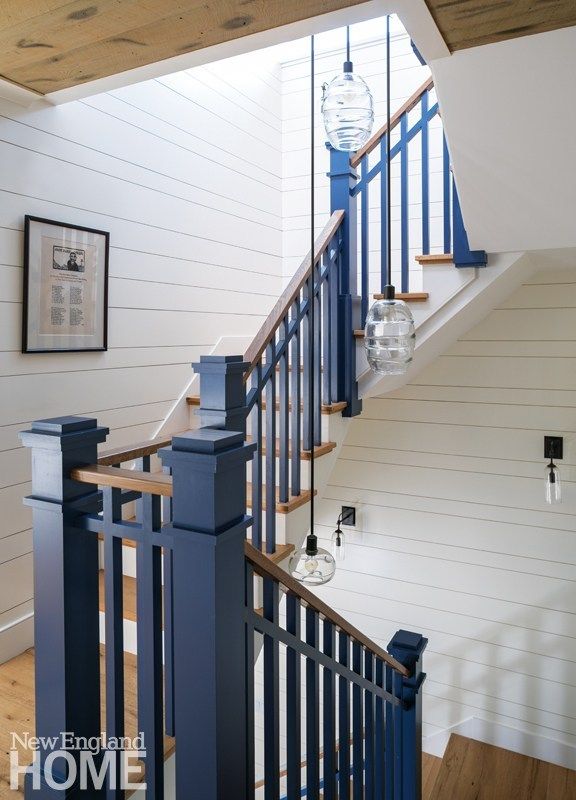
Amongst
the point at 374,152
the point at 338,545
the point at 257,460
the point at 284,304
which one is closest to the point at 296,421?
the point at 257,460

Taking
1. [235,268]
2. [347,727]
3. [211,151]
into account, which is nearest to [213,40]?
[211,151]

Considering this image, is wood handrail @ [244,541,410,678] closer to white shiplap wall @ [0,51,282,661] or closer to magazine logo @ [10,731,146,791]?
magazine logo @ [10,731,146,791]

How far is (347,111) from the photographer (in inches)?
82.4

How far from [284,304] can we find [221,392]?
3.75 feet

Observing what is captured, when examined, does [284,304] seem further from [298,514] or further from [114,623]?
[114,623]

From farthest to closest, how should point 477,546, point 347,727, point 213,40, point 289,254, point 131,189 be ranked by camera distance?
point 289,254, point 477,546, point 131,189, point 347,727, point 213,40

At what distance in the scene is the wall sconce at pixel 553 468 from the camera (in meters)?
3.46

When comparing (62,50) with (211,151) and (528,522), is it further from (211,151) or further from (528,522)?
(528,522)

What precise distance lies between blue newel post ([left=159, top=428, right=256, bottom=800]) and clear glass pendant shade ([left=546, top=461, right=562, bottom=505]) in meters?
2.79

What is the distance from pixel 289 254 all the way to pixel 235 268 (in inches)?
29.3

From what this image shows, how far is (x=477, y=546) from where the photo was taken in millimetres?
3766

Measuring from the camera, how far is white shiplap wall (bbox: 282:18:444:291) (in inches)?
153

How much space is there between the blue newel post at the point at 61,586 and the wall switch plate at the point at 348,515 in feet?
9.39

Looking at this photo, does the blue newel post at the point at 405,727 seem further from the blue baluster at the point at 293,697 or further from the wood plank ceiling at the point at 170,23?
the wood plank ceiling at the point at 170,23
